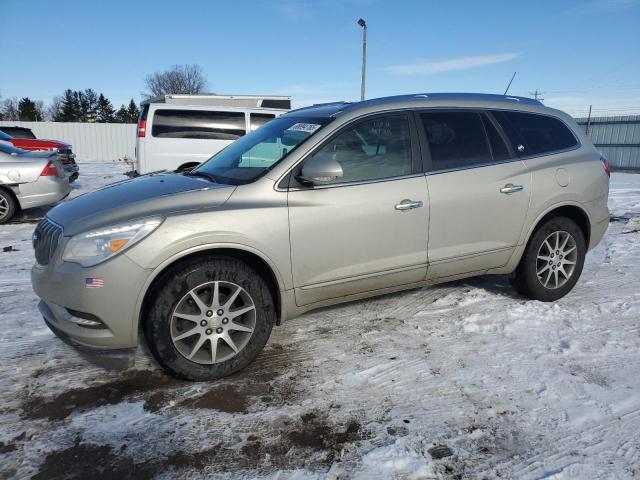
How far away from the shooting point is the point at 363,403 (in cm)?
271

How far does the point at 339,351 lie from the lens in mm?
3373

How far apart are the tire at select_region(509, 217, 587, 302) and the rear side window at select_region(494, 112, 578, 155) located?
0.67m

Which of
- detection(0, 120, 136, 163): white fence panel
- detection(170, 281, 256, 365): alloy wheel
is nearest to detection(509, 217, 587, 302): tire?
detection(170, 281, 256, 365): alloy wheel

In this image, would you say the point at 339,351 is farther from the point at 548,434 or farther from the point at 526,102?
the point at 526,102

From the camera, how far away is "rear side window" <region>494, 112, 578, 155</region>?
4035 mm

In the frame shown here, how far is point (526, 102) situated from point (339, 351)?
2923 mm

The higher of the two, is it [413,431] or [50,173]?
[50,173]

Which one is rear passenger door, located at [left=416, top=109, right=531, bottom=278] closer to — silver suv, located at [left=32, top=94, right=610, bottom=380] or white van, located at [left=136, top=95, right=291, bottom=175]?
silver suv, located at [left=32, top=94, right=610, bottom=380]

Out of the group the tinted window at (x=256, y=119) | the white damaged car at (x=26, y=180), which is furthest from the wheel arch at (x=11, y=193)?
the tinted window at (x=256, y=119)

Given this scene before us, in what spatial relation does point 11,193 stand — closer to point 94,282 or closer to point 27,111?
point 94,282

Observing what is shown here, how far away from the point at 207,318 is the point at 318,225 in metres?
0.96

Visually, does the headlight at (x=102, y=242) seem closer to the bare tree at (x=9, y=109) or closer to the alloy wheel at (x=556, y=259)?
the alloy wheel at (x=556, y=259)

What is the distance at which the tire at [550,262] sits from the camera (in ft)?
13.4

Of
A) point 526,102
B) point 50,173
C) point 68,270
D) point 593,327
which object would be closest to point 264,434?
point 68,270
